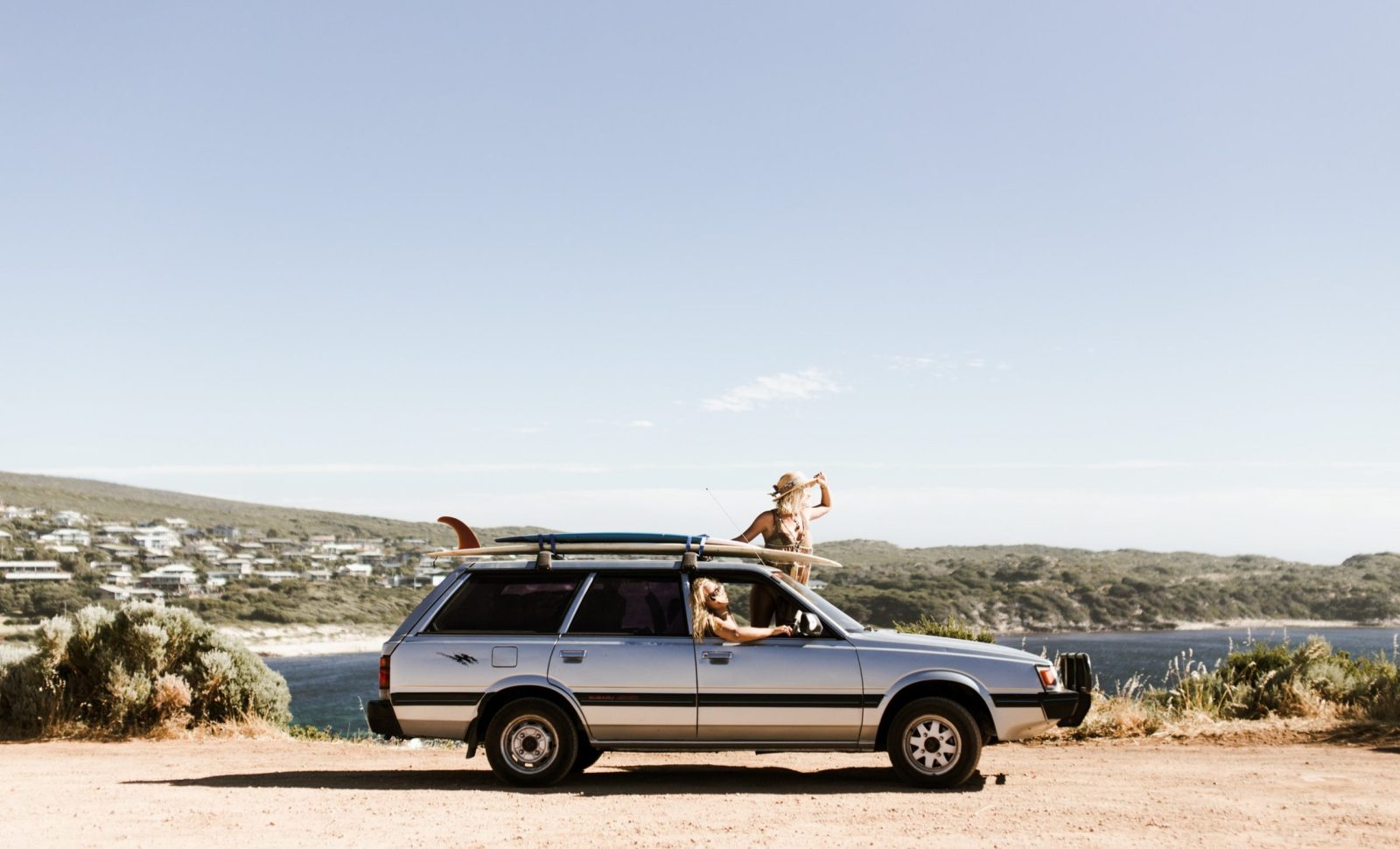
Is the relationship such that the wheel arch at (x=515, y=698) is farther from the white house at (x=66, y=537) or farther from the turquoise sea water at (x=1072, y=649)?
the white house at (x=66, y=537)

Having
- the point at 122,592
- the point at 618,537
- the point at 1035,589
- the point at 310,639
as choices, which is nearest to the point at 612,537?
the point at 618,537

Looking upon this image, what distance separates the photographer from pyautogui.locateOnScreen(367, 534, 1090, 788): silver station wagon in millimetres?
8938

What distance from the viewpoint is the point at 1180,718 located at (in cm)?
1362

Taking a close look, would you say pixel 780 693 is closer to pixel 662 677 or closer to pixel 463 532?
pixel 662 677

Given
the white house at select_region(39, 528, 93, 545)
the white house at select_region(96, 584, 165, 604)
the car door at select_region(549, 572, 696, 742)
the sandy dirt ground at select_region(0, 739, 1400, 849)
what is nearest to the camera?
the sandy dirt ground at select_region(0, 739, 1400, 849)

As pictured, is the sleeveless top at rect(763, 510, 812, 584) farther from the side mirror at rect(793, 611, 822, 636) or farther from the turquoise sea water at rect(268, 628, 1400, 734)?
the turquoise sea water at rect(268, 628, 1400, 734)

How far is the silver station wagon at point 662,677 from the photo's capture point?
8938 mm

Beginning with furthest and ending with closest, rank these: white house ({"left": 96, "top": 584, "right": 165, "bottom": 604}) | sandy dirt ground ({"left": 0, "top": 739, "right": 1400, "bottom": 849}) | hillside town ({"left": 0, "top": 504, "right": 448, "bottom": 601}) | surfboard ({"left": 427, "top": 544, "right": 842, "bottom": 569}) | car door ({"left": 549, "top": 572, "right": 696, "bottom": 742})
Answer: hillside town ({"left": 0, "top": 504, "right": 448, "bottom": 601}) → white house ({"left": 96, "top": 584, "right": 165, "bottom": 604}) → surfboard ({"left": 427, "top": 544, "right": 842, "bottom": 569}) → car door ({"left": 549, "top": 572, "right": 696, "bottom": 742}) → sandy dirt ground ({"left": 0, "top": 739, "right": 1400, "bottom": 849})

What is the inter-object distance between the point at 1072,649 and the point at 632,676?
73427 millimetres

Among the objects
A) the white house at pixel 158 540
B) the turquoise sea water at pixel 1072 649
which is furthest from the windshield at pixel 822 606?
the white house at pixel 158 540

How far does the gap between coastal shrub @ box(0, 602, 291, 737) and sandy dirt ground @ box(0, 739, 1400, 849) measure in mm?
1984

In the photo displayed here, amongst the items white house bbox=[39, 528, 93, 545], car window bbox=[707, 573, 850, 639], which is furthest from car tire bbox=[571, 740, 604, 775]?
white house bbox=[39, 528, 93, 545]

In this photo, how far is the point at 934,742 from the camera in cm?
896

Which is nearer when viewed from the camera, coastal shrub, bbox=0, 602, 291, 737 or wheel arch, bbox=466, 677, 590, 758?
wheel arch, bbox=466, 677, 590, 758
